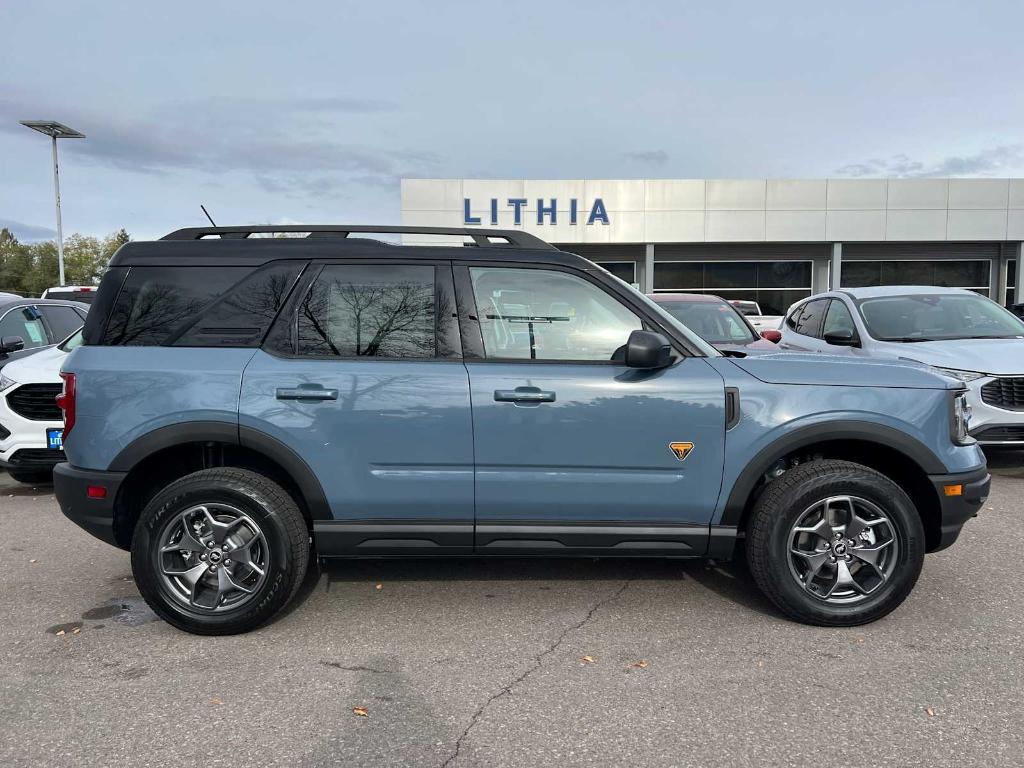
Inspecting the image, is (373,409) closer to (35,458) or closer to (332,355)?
(332,355)

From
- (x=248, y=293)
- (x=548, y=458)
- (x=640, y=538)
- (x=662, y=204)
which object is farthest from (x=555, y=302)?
(x=662, y=204)

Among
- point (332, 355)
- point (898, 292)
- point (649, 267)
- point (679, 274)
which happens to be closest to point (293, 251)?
point (332, 355)

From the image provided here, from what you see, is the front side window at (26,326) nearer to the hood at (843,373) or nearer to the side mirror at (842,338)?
the hood at (843,373)

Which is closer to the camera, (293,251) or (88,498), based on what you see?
(88,498)

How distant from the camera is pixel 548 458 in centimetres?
337

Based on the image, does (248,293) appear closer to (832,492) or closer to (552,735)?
(552,735)

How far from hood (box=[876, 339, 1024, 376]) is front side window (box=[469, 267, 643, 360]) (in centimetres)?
432

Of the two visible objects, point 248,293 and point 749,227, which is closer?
point 248,293

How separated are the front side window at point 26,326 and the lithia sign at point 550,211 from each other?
58.8 ft

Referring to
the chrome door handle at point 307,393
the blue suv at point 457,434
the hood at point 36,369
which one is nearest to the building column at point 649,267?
the hood at point 36,369

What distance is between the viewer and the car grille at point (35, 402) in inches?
234

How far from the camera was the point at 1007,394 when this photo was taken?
607cm

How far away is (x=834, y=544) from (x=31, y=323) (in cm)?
828

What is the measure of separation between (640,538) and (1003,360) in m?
4.73
